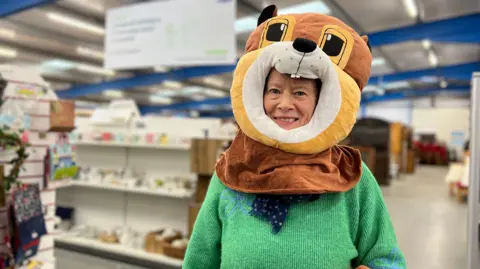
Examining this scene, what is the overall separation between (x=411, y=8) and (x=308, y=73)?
6.56 metres

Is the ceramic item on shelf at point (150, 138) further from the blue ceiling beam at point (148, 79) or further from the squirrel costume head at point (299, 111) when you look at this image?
the blue ceiling beam at point (148, 79)

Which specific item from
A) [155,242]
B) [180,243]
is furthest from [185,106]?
[180,243]

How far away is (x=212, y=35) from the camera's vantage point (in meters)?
3.97

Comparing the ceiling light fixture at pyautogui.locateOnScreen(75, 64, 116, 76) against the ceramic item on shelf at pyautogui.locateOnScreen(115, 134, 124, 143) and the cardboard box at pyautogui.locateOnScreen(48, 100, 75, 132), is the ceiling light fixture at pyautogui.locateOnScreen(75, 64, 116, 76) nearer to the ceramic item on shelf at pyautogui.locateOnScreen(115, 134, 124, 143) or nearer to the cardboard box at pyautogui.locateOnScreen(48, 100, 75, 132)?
the ceramic item on shelf at pyautogui.locateOnScreen(115, 134, 124, 143)

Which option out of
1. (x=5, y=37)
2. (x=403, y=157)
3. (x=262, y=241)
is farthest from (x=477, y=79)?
(x=403, y=157)

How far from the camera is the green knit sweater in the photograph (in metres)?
1.04

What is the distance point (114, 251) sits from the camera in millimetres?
4027

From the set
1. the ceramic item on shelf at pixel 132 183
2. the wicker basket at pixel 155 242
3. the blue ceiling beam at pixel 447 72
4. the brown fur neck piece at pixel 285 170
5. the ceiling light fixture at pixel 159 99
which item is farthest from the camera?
the ceiling light fixture at pixel 159 99

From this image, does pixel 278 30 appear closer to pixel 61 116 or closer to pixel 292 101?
pixel 292 101

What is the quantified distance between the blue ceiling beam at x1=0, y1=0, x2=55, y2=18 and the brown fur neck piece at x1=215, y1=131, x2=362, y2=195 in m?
4.96

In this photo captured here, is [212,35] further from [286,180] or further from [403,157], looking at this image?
[403,157]

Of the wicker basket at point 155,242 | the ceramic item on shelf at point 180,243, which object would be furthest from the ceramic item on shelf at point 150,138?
the ceramic item on shelf at point 180,243

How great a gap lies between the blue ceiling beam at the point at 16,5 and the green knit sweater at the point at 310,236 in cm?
501

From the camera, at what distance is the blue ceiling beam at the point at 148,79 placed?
386 inches
